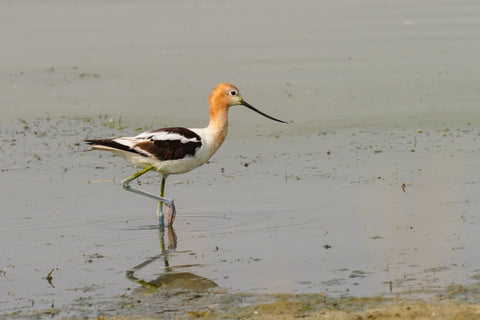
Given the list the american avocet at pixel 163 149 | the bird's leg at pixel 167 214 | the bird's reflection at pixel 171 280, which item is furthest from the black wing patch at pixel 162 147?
the bird's reflection at pixel 171 280

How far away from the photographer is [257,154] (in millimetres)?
12773

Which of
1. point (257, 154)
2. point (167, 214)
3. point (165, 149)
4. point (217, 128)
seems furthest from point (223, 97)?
point (257, 154)

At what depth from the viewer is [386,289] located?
721cm

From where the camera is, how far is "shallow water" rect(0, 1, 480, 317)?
8.08 meters

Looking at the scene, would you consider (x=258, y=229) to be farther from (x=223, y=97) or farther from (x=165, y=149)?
(x=223, y=97)

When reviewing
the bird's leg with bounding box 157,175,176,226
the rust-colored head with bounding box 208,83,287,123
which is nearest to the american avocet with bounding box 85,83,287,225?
the bird's leg with bounding box 157,175,176,226

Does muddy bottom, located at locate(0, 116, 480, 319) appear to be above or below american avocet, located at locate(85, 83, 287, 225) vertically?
below

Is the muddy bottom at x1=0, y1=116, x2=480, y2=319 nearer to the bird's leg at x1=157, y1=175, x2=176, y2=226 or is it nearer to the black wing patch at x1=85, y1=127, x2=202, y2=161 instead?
the bird's leg at x1=157, y1=175, x2=176, y2=226

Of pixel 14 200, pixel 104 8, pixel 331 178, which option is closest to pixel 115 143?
pixel 14 200

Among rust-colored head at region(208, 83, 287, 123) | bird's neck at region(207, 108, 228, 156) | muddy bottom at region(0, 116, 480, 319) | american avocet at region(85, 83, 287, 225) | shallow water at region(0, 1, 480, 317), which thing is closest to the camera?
muddy bottom at region(0, 116, 480, 319)

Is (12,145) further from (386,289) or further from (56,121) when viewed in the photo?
(386,289)

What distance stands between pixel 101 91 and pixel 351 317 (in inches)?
443

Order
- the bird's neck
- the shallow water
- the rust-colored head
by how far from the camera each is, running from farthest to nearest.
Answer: the rust-colored head, the bird's neck, the shallow water

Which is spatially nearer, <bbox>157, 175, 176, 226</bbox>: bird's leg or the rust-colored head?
<bbox>157, 175, 176, 226</bbox>: bird's leg
